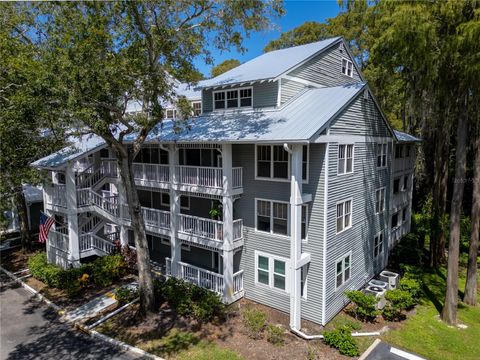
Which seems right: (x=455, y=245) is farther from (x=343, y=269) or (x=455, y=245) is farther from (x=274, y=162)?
(x=274, y=162)

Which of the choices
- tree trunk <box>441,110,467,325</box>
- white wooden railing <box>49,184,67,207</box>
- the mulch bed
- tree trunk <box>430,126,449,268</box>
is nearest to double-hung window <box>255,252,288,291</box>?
the mulch bed

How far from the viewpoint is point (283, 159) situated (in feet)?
48.0

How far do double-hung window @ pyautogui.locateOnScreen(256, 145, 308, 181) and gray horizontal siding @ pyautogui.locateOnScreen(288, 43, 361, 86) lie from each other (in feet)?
15.4

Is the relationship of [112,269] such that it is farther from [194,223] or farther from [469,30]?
[469,30]

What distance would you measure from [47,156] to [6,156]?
3466 millimetres

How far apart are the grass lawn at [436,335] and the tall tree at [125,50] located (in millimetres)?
13376

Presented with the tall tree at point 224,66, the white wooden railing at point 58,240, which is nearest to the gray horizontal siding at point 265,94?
the white wooden railing at point 58,240

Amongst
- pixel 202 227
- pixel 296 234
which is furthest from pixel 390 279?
pixel 202 227

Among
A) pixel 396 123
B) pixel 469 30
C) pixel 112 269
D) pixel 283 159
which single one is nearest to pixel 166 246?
pixel 112 269

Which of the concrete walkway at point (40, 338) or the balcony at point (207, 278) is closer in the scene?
the concrete walkway at point (40, 338)

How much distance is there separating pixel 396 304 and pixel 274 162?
897cm

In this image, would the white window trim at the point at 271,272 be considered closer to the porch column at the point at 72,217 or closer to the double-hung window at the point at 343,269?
the double-hung window at the point at 343,269

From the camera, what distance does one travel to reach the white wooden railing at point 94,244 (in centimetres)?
1953

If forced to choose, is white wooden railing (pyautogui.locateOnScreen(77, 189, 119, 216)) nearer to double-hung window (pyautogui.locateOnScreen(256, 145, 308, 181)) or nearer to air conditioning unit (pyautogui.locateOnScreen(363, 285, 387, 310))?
double-hung window (pyautogui.locateOnScreen(256, 145, 308, 181))
